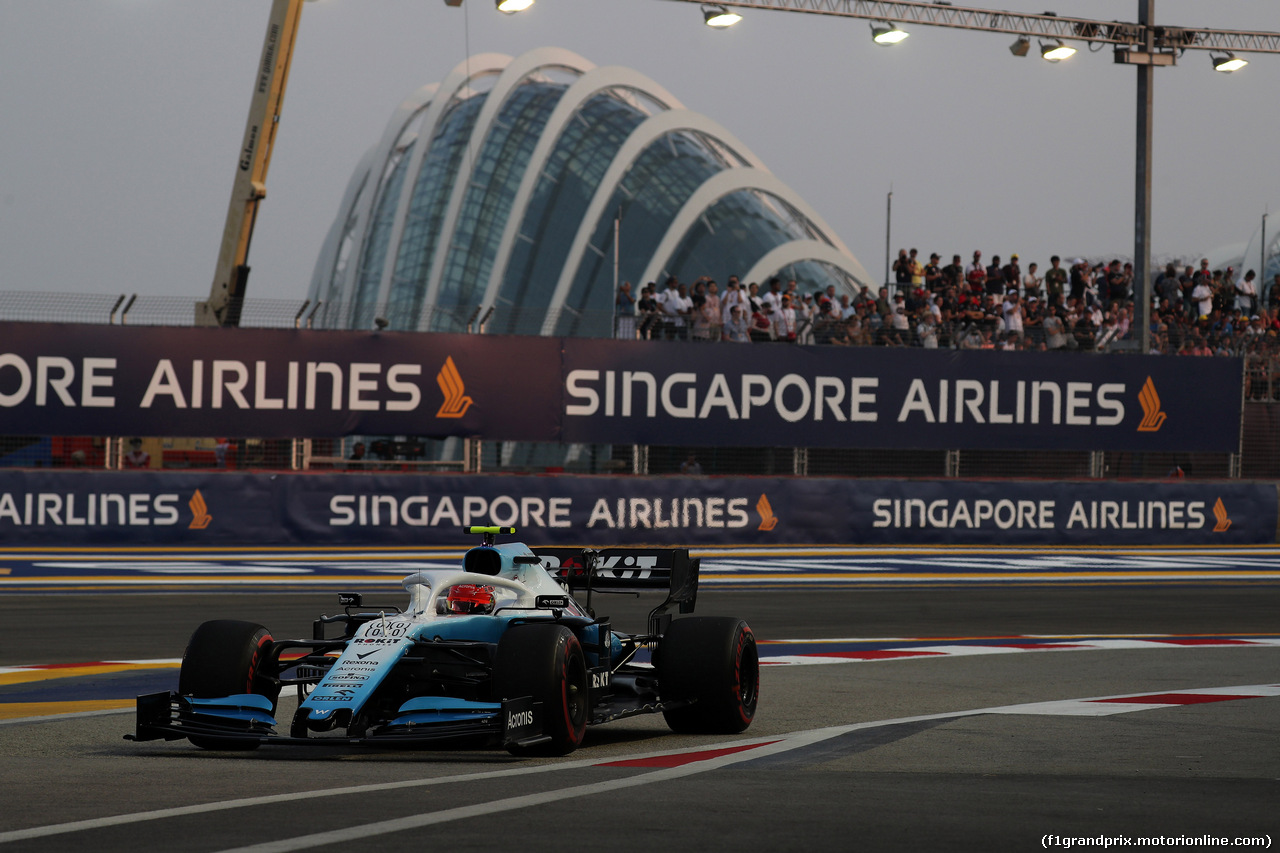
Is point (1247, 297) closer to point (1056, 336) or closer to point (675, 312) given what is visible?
point (1056, 336)

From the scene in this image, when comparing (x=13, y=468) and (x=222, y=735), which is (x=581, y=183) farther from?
(x=222, y=735)

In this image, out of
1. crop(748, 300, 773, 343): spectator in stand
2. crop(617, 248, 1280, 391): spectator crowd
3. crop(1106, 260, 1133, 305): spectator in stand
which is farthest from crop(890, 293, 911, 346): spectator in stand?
crop(1106, 260, 1133, 305): spectator in stand

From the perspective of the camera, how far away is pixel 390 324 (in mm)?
21078

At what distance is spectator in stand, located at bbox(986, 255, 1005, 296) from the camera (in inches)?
1065

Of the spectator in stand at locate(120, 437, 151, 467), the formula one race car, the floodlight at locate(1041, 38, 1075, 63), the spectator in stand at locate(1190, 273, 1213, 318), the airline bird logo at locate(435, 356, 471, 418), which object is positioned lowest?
the formula one race car

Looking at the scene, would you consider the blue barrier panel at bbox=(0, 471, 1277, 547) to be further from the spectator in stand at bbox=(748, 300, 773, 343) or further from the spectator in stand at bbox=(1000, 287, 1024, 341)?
the spectator in stand at bbox=(1000, 287, 1024, 341)

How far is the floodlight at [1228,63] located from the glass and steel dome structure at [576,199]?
3222cm

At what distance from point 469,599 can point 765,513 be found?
14.7 m

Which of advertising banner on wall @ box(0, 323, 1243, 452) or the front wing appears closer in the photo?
the front wing

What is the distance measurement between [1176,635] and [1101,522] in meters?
10.1

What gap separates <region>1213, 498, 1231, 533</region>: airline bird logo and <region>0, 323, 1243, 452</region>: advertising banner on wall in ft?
3.11

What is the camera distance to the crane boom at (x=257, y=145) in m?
24.2

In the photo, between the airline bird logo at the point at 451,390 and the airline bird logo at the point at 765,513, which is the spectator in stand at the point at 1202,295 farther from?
the airline bird logo at the point at 451,390

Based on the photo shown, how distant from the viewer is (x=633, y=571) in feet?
28.0
